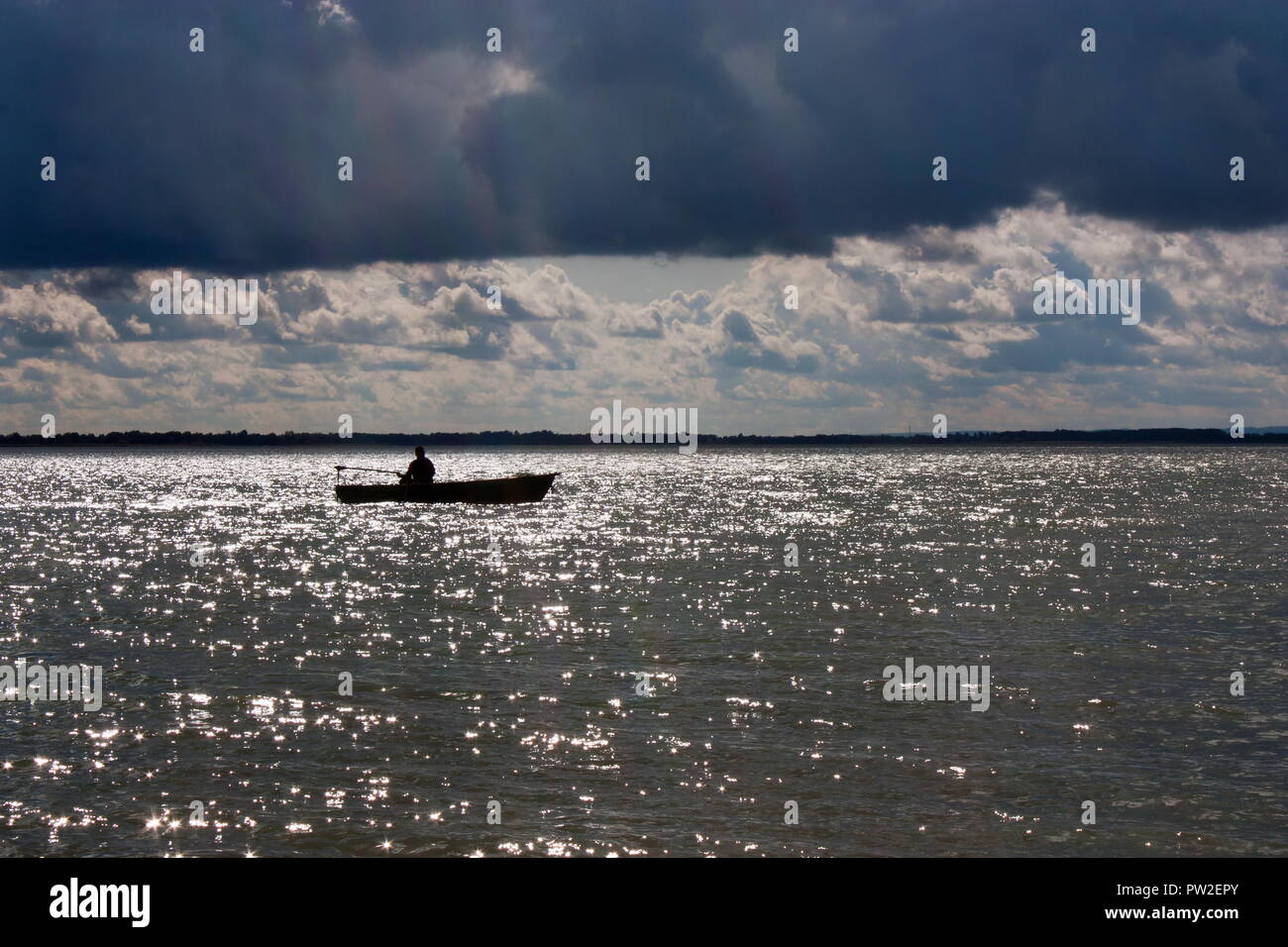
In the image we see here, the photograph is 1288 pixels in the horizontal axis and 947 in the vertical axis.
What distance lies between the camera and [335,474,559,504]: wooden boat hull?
Result: 228 ft

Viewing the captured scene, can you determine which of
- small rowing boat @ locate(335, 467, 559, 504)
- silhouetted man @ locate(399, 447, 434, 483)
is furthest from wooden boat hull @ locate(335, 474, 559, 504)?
silhouetted man @ locate(399, 447, 434, 483)

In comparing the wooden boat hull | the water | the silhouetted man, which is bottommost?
the water

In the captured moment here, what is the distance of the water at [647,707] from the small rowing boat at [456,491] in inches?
889

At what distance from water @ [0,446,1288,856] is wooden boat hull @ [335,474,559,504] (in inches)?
886

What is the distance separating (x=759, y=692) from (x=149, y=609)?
19.5 meters

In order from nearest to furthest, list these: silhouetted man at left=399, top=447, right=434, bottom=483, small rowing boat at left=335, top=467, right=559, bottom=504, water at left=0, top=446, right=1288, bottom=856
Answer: water at left=0, top=446, right=1288, bottom=856 → silhouetted man at left=399, top=447, right=434, bottom=483 → small rowing boat at left=335, top=467, right=559, bottom=504

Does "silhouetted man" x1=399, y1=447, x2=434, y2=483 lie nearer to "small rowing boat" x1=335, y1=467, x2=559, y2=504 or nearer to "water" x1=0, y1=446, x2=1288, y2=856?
"small rowing boat" x1=335, y1=467, x2=559, y2=504

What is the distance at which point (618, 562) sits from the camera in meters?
43.9

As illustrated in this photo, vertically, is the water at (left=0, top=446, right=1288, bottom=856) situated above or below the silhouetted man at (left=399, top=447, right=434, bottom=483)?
below

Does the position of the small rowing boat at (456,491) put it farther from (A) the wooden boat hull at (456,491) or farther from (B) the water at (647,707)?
(B) the water at (647,707)

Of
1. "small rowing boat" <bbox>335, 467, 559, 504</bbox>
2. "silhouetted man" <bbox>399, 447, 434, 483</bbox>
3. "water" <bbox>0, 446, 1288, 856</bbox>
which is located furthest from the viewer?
"small rowing boat" <bbox>335, 467, 559, 504</bbox>

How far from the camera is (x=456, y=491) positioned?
7138 centimetres
